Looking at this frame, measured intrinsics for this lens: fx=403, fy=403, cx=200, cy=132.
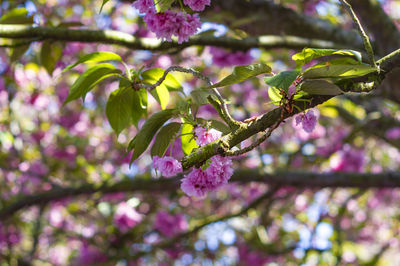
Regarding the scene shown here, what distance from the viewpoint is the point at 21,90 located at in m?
4.28

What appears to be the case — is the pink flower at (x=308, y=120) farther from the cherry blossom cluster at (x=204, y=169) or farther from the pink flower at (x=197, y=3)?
the pink flower at (x=197, y=3)

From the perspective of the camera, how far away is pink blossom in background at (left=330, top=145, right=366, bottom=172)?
154 inches

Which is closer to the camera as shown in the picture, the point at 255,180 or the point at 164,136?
the point at 164,136

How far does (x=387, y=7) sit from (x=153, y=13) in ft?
14.9

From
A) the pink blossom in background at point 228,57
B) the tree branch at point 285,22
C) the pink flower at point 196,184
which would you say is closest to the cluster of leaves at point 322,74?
the pink flower at point 196,184

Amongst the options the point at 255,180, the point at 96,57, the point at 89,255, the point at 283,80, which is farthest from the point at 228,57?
the point at 89,255

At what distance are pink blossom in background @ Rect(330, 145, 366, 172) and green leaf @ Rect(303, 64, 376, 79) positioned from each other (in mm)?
3368

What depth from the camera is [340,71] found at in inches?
27.1

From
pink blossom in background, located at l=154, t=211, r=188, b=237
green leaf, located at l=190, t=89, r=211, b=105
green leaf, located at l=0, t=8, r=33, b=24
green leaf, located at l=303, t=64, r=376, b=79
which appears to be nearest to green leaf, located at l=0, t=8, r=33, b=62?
green leaf, located at l=0, t=8, r=33, b=24

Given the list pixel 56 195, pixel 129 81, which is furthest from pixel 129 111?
pixel 56 195

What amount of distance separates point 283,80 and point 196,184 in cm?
32

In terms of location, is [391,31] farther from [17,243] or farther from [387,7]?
[17,243]

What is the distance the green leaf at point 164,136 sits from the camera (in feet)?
2.72

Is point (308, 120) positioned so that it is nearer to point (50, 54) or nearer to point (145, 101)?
point (145, 101)
